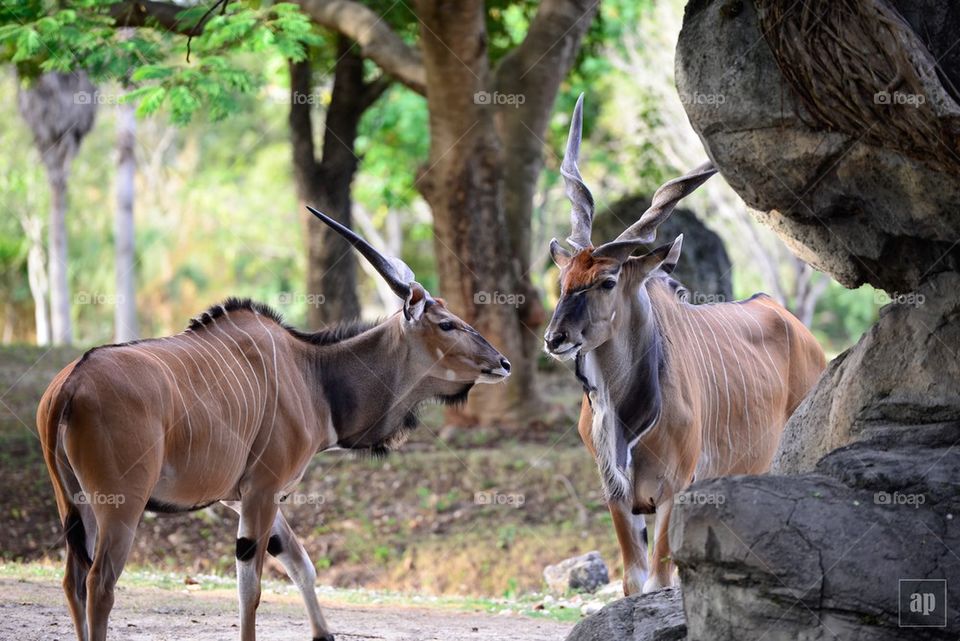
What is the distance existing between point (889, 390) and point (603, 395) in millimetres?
1216

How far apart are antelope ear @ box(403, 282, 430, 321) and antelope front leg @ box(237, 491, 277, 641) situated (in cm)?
110

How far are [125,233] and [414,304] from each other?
1122 cm

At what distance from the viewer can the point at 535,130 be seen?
1098cm

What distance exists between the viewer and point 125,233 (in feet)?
52.5

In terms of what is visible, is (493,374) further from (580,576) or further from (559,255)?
(580,576)

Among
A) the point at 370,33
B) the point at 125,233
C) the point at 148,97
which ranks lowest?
the point at 148,97

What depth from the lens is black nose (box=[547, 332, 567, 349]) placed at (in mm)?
4754

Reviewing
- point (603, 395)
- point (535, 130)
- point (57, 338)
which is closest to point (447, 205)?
point (535, 130)

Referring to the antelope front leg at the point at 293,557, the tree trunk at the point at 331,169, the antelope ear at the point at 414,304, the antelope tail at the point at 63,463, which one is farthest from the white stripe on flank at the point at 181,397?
the tree trunk at the point at 331,169

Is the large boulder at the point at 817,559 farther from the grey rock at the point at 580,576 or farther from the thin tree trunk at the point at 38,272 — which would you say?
the thin tree trunk at the point at 38,272

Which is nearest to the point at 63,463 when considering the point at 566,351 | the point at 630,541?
the point at 566,351

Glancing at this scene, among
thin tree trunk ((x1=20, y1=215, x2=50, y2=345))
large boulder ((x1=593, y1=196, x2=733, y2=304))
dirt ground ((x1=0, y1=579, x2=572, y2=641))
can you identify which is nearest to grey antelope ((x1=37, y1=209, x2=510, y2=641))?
dirt ground ((x1=0, y1=579, x2=572, y2=641))

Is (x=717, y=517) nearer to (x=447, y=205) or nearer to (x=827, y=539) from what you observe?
(x=827, y=539)

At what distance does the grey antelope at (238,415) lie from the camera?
427 cm
